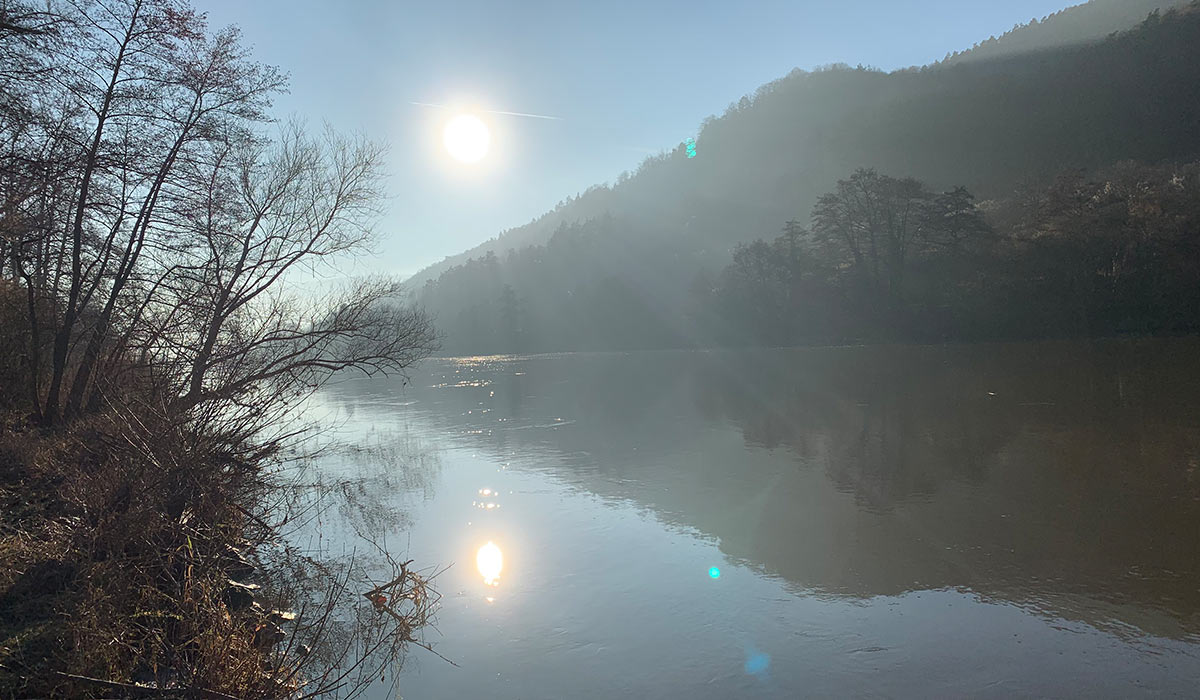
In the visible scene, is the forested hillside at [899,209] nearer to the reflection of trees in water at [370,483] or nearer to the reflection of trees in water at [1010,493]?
the reflection of trees in water at [1010,493]

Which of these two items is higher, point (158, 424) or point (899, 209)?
point (899, 209)

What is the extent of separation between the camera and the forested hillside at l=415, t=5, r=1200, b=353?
46.4 m

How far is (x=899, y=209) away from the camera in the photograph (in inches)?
2178

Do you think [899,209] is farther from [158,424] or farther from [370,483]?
[158,424]

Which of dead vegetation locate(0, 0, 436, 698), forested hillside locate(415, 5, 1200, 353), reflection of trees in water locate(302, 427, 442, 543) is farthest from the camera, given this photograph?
forested hillside locate(415, 5, 1200, 353)

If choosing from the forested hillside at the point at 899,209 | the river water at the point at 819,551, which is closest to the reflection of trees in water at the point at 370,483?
the river water at the point at 819,551

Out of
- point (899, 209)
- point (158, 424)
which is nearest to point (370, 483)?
point (158, 424)

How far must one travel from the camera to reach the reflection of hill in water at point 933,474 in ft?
22.3

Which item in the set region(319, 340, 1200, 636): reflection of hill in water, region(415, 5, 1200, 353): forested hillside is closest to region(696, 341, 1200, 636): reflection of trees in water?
region(319, 340, 1200, 636): reflection of hill in water

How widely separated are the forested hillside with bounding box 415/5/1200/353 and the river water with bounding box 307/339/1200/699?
110ft

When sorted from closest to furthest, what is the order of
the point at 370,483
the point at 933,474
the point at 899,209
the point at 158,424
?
1. the point at 158,424
2. the point at 933,474
3. the point at 370,483
4. the point at 899,209

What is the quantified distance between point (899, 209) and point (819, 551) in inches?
2129

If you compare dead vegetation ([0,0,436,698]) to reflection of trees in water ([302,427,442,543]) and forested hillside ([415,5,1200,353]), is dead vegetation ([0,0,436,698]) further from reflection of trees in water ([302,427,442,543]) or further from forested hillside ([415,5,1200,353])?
forested hillside ([415,5,1200,353])

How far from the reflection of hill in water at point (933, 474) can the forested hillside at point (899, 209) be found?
23800 millimetres
